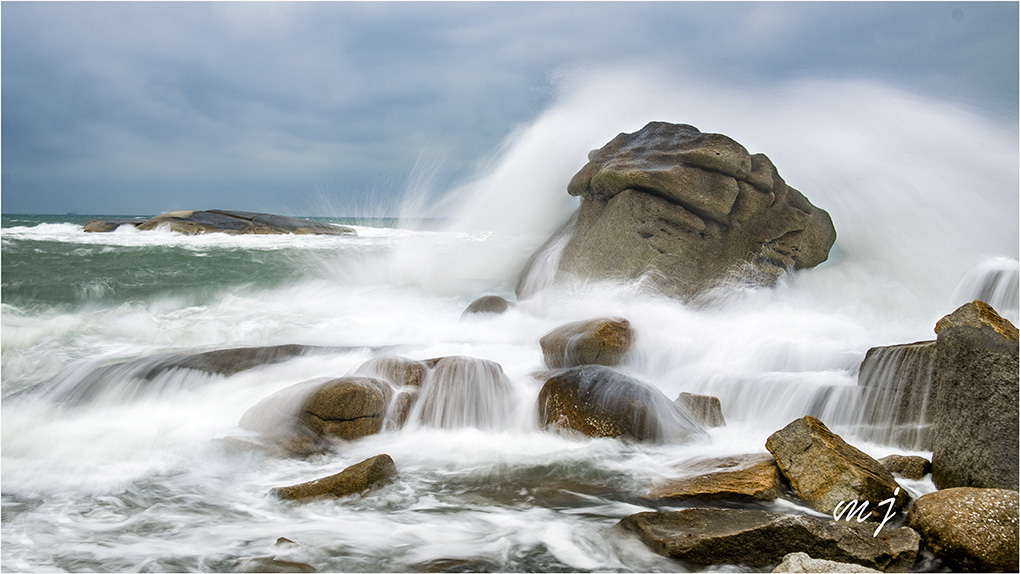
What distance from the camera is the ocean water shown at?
10.6 ft

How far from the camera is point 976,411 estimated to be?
3.25 m

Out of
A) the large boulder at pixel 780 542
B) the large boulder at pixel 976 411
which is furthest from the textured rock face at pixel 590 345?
the large boulder at pixel 780 542

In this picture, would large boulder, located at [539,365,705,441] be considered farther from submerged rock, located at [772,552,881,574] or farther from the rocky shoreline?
submerged rock, located at [772,552,881,574]

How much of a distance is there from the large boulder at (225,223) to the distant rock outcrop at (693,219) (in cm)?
1906

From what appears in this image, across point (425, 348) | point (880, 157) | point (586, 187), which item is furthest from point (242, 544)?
point (880, 157)

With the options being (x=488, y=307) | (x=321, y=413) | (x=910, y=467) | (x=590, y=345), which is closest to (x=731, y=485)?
(x=910, y=467)

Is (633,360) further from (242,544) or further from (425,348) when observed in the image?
(242,544)

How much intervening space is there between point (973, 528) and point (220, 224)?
2556 centimetres

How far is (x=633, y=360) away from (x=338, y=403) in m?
2.93

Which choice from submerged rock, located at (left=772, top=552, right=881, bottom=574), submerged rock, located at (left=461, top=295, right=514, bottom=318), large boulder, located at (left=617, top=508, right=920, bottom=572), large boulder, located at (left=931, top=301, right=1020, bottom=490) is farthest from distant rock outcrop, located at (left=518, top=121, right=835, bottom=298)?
submerged rock, located at (left=772, top=552, right=881, bottom=574)

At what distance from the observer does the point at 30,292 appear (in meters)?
9.97

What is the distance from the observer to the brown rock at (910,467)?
142 inches

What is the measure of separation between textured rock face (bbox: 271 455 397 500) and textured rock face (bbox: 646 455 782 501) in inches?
64.7

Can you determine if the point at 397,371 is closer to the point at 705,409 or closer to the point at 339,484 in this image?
the point at 339,484
